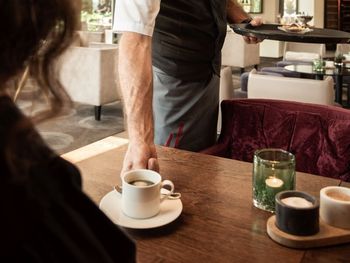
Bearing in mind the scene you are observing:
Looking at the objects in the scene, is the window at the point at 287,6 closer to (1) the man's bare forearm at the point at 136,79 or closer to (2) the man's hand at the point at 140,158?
(1) the man's bare forearm at the point at 136,79

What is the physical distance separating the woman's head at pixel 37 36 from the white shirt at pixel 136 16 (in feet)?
3.27

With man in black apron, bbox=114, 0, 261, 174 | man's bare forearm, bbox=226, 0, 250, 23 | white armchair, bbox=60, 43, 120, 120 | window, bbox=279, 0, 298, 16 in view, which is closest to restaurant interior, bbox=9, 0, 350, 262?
man in black apron, bbox=114, 0, 261, 174

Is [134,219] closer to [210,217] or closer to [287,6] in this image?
[210,217]

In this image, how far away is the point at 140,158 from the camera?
3.80 ft

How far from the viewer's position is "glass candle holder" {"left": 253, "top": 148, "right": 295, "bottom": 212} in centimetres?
101

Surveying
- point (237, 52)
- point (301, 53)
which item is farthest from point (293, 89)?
point (237, 52)

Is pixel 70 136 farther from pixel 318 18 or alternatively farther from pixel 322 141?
pixel 318 18

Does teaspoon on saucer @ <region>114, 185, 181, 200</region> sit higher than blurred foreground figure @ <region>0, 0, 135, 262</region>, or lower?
lower

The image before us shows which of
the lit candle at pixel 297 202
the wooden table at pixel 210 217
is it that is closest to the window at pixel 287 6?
the wooden table at pixel 210 217

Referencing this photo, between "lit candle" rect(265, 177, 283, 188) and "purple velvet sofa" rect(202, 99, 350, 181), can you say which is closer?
"lit candle" rect(265, 177, 283, 188)

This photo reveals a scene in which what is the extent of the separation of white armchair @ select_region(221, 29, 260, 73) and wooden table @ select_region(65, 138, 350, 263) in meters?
6.98

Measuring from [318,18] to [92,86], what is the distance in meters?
8.03

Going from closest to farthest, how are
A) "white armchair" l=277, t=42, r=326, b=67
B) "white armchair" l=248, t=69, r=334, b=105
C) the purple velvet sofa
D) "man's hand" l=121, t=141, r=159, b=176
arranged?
1. "man's hand" l=121, t=141, r=159, b=176
2. the purple velvet sofa
3. "white armchair" l=248, t=69, r=334, b=105
4. "white armchair" l=277, t=42, r=326, b=67

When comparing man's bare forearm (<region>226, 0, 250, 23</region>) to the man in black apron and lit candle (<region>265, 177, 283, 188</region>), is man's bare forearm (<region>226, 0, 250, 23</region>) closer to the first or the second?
the man in black apron
